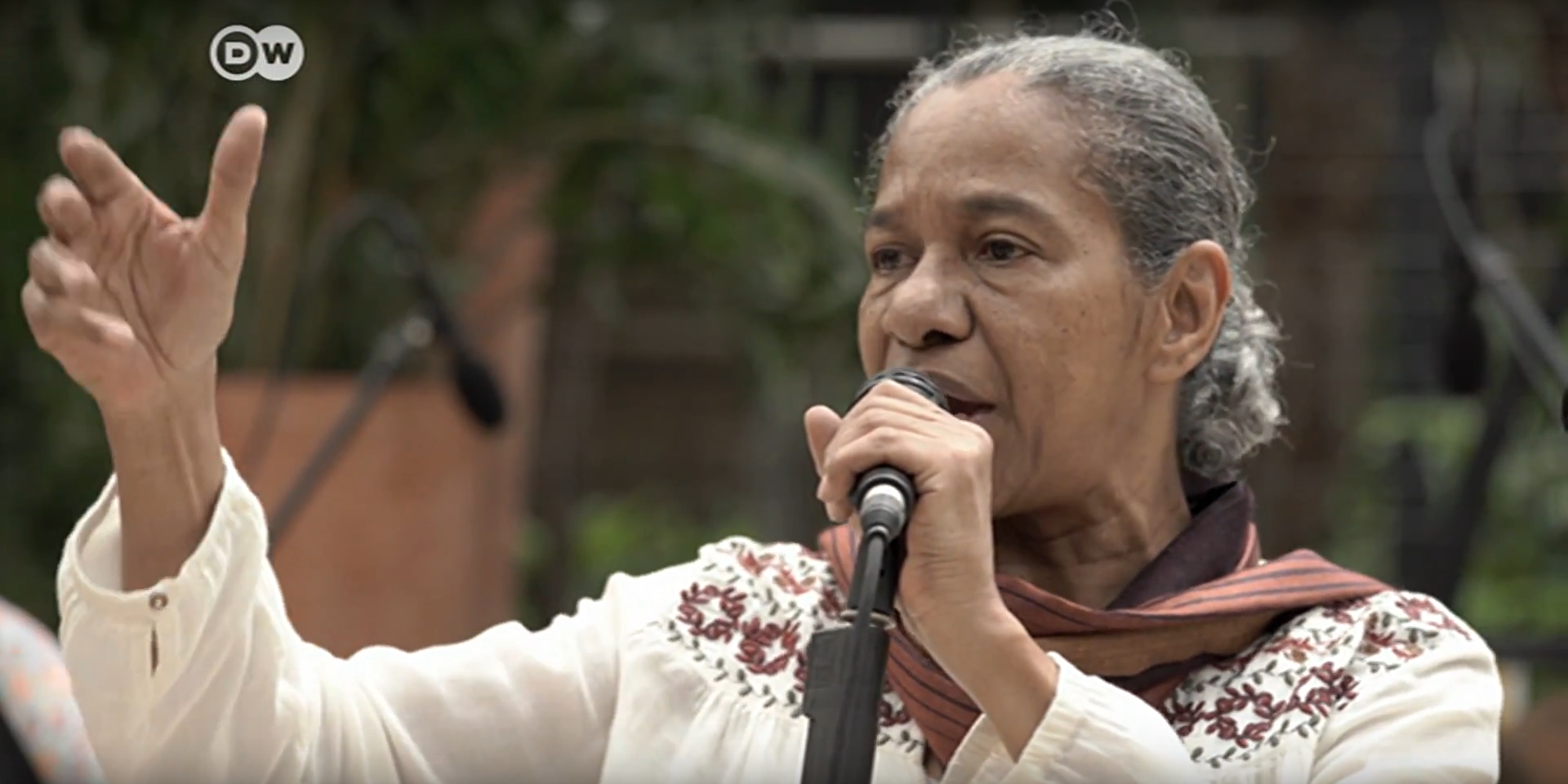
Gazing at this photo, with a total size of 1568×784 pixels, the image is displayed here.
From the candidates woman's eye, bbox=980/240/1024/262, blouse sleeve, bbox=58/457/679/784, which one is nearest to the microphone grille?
woman's eye, bbox=980/240/1024/262

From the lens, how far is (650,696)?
7.46 feet

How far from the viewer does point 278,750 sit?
204 centimetres

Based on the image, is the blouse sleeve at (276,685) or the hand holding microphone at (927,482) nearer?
the hand holding microphone at (927,482)

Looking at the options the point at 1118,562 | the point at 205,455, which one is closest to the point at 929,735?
the point at 1118,562

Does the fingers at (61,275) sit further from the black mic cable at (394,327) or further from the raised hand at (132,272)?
the black mic cable at (394,327)

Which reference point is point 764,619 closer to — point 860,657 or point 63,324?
point 860,657

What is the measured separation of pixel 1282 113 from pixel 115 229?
14.6 ft

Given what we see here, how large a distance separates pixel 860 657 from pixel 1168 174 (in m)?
0.82

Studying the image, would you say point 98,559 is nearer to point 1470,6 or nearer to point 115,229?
point 115,229

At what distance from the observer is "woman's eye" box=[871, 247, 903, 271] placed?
7.44ft

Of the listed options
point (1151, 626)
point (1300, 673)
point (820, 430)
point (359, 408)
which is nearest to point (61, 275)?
point (820, 430)

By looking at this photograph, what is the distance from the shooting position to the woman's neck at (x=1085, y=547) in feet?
7.68

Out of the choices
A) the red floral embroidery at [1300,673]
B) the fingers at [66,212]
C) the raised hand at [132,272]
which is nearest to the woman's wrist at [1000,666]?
the red floral embroidery at [1300,673]

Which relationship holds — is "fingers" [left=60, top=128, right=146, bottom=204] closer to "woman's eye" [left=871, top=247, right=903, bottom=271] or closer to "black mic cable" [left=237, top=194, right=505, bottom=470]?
"woman's eye" [left=871, top=247, right=903, bottom=271]
